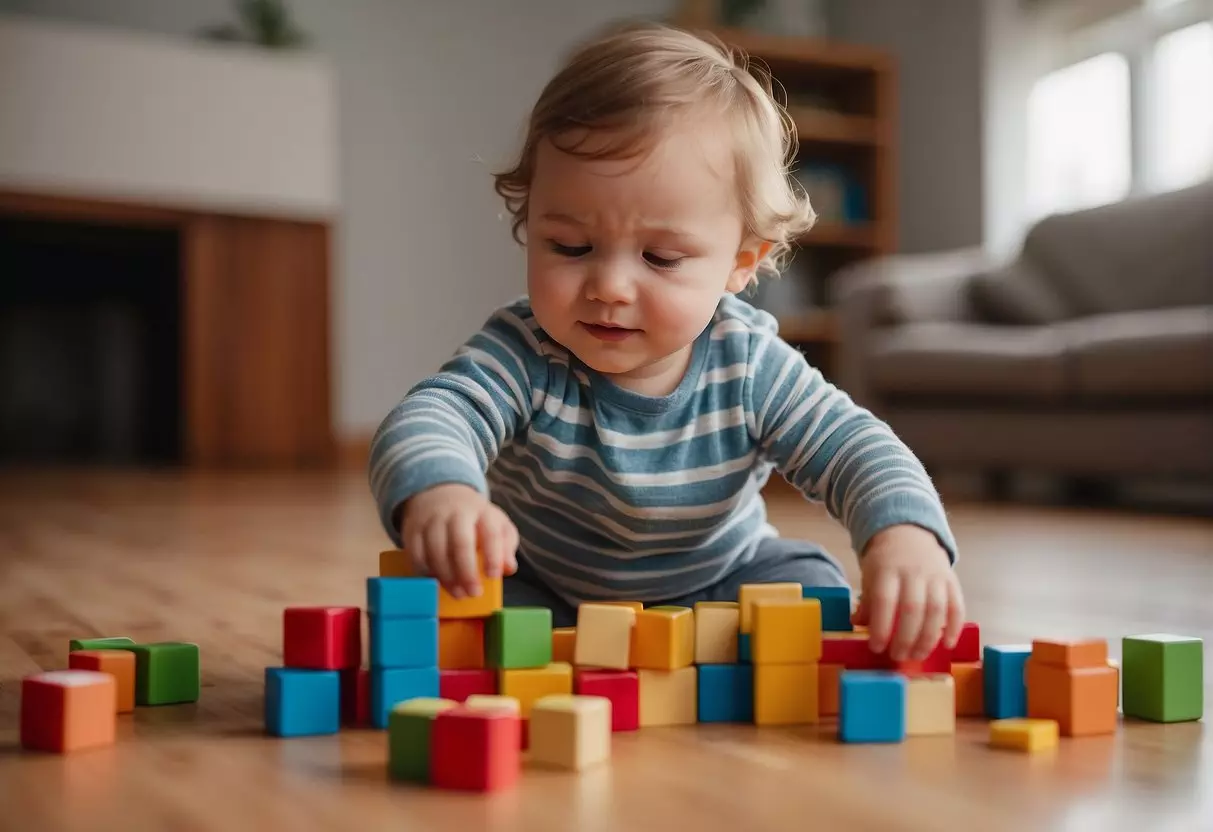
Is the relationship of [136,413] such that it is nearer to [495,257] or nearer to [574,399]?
[495,257]

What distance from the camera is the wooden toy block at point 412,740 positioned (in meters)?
0.67

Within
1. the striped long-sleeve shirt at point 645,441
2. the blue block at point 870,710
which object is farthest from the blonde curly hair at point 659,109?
the blue block at point 870,710

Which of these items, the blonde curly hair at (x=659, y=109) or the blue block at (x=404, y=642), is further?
the blonde curly hair at (x=659, y=109)

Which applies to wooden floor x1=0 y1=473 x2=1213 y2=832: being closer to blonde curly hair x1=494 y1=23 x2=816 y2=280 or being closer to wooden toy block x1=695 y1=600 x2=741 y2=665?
wooden toy block x1=695 y1=600 x2=741 y2=665

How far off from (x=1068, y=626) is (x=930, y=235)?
3.97m

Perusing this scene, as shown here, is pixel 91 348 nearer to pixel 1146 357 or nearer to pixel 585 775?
pixel 1146 357

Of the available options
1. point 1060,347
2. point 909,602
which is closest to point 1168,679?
point 909,602

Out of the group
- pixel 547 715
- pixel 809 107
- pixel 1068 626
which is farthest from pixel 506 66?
pixel 547 715

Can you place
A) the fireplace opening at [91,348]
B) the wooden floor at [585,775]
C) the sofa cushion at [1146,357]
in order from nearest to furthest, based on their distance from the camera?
the wooden floor at [585,775] < the sofa cushion at [1146,357] < the fireplace opening at [91,348]

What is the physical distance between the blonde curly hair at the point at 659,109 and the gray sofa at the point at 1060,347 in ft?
6.49

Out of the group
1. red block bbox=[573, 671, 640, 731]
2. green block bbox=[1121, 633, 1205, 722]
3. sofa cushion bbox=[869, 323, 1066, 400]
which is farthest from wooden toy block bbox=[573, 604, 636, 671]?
sofa cushion bbox=[869, 323, 1066, 400]

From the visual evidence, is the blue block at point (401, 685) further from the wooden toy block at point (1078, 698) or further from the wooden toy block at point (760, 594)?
the wooden toy block at point (1078, 698)

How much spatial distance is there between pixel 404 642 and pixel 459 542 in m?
0.07

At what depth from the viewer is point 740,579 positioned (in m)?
1.19
